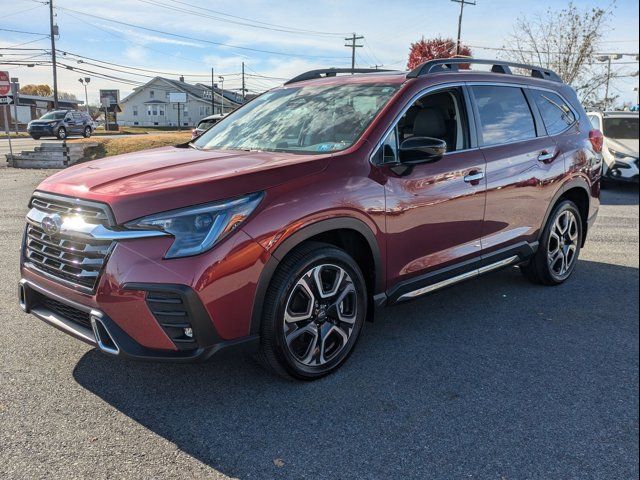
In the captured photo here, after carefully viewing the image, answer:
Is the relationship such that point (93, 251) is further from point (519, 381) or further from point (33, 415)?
point (519, 381)

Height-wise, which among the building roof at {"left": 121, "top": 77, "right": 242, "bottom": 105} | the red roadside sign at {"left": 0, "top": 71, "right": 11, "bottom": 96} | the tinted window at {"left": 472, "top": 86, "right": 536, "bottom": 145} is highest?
the building roof at {"left": 121, "top": 77, "right": 242, "bottom": 105}

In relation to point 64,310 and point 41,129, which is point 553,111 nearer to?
point 64,310

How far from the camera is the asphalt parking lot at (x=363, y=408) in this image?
2.50 meters

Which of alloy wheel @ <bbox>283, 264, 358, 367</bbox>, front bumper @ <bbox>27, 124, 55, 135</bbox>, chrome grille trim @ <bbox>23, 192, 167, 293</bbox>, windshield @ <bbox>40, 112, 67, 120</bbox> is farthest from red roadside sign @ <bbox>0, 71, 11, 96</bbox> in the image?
alloy wheel @ <bbox>283, 264, 358, 367</bbox>

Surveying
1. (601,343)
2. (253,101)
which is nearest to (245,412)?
(601,343)

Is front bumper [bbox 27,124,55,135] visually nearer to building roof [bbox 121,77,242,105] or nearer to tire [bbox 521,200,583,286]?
tire [bbox 521,200,583,286]

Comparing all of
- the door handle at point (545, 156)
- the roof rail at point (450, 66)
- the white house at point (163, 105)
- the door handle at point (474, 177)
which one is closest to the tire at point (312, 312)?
the door handle at point (474, 177)

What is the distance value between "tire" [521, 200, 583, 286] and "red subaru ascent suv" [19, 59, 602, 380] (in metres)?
0.03

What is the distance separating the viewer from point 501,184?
4.28m

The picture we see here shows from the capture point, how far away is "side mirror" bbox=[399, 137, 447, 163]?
3.47 meters

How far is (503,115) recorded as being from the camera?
451 cm

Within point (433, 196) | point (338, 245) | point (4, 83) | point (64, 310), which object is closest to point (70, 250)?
point (64, 310)

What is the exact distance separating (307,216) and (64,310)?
1.44 meters

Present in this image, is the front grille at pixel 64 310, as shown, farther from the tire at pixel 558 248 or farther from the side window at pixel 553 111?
the side window at pixel 553 111
